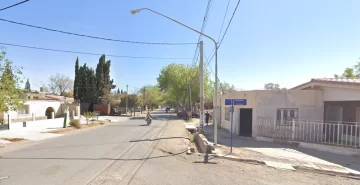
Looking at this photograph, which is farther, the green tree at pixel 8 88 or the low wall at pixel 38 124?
the low wall at pixel 38 124

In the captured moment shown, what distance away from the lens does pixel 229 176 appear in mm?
8016

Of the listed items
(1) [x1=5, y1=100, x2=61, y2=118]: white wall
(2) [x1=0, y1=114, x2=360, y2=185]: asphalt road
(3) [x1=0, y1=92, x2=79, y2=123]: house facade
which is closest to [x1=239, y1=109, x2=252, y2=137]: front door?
(2) [x1=0, y1=114, x2=360, y2=185]: asphalt road

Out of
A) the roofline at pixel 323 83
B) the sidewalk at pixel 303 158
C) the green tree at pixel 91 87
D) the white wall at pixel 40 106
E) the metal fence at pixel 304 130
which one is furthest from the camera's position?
the green tree at pixel 91 87

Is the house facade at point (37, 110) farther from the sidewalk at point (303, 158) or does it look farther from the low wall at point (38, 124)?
the sidewalk at point (303, 158)

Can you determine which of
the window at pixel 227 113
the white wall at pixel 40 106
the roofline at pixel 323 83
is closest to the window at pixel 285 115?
the roofline at pixel 323 83

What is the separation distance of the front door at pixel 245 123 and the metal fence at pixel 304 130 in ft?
6.72

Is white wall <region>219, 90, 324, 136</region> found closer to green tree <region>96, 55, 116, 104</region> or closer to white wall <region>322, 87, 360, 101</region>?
white wall <region>322, 87, 360, 101</region>

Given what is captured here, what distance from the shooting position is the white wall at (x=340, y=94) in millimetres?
13211

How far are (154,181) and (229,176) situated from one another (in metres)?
2.26

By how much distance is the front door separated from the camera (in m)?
19.3

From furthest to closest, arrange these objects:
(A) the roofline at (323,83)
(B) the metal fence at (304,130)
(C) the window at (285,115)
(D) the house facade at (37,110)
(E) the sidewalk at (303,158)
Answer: (D) the house facade at (37,110), (C) the window at (285,115), (B) the metal fence at (304,130), (A) the roofline at (323,83), (E) the sidewalk at (303,158)

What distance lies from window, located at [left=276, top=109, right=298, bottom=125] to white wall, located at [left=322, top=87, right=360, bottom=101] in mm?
1923

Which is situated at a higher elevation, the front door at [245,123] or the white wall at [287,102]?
the white wall at [287,102]

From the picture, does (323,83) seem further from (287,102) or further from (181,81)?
(181,81)
